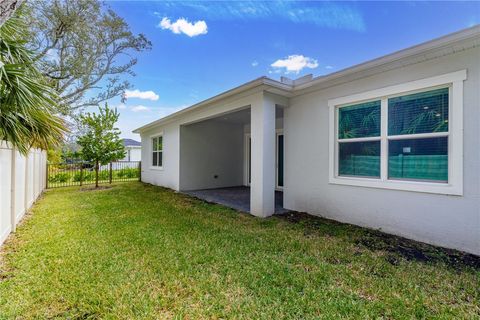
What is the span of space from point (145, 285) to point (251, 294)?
128cm

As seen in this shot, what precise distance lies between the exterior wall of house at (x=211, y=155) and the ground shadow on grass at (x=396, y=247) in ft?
20.0

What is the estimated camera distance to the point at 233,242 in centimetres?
435

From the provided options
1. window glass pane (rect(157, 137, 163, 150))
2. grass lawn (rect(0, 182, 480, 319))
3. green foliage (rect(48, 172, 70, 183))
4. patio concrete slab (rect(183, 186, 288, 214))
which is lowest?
grass lawn (rect(0, 182, 480, 319))

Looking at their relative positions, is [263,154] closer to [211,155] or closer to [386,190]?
[386,190]

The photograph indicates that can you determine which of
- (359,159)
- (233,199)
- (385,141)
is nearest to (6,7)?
(385,141)

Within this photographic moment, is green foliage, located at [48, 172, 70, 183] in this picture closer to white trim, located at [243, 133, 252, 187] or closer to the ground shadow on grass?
white trim, located at [243, 133, 252, 187]

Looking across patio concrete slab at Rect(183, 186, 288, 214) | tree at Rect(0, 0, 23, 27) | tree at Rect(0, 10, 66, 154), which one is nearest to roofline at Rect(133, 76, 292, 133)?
patio concrete slab at Rect(183, 186, 288, 214)

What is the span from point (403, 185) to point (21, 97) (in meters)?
6.36

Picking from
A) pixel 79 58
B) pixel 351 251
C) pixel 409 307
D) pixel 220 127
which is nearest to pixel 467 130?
pixel 351 251

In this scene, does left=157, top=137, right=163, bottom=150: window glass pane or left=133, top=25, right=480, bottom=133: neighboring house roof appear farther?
left=157, top=137, right=163, bottom=150: window glass pane

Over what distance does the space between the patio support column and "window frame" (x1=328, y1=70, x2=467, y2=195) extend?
145 cm

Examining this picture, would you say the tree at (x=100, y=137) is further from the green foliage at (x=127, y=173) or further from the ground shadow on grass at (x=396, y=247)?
the ground shadow on grass at (x=396, y=247)

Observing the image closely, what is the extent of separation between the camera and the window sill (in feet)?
13.1

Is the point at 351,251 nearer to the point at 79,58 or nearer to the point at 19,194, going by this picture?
the point at 19,194
